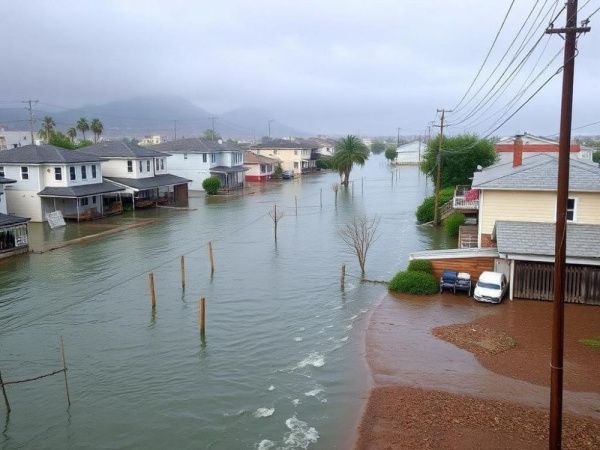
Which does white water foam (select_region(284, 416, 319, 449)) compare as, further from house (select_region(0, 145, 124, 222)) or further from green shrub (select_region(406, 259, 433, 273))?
house (select_region(0, 145, 124, 222))

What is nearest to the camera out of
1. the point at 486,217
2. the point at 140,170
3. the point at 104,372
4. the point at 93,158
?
the point at 104,372

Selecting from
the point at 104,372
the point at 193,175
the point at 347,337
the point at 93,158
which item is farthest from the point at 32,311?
the point at 193,175

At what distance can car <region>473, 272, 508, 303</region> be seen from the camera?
2588 centimetres

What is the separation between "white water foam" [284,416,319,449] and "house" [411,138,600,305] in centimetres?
1411

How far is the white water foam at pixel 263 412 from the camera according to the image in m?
16.7

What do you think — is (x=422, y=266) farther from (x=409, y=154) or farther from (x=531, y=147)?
(x=409, y=154)

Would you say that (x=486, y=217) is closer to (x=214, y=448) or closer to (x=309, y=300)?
(x=309, y=300)

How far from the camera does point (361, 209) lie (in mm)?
63625

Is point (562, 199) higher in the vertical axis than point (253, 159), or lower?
lower

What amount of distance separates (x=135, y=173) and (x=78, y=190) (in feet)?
38.1

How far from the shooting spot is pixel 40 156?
51.9m

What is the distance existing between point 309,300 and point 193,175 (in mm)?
57312

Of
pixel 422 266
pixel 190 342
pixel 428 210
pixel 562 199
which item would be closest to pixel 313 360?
pixel 190 342

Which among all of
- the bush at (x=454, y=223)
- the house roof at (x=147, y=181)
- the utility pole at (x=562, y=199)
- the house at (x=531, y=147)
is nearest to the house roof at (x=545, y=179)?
the bush at (x=454, y=223)
